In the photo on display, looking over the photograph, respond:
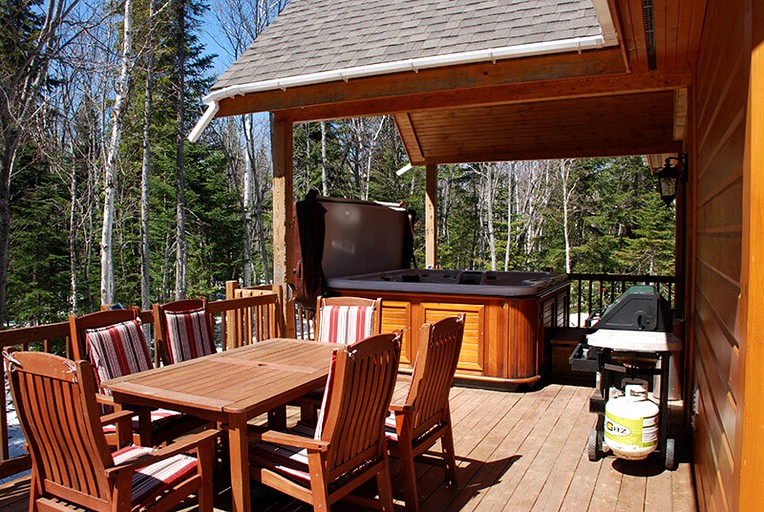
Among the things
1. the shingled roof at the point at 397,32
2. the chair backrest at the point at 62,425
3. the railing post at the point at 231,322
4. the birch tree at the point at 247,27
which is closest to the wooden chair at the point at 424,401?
the chair backrest at the point at 62,425

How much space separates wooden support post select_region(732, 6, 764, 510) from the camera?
4.23 feet

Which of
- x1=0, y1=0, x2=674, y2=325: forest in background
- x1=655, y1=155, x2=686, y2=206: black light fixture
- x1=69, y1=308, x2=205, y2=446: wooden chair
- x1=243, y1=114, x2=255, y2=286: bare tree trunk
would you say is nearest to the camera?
x1=69, y1=308, x2=205, y2=446: wooden chair

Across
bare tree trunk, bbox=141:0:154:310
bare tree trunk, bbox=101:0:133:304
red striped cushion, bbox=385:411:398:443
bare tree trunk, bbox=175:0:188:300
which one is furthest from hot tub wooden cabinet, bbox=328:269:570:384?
bare tree trunk, bbox=175:0:188:300

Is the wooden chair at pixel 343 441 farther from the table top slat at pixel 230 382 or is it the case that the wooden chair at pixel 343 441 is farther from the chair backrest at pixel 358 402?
the table top slat at pixel 230 382

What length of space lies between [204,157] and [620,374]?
47.8ft

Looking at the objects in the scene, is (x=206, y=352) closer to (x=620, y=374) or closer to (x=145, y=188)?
(x=620, y=374)

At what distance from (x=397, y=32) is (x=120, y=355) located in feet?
12.4

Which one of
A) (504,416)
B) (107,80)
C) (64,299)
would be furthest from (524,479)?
(64,299)

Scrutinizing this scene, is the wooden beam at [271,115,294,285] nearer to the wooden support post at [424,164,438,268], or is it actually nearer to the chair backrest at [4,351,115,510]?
the wooden support post at [424,164,438,268]

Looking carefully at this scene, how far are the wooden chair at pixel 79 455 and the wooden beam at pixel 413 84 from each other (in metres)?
3.32

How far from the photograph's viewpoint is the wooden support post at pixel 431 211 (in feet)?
27.1

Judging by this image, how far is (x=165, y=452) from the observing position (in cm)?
216

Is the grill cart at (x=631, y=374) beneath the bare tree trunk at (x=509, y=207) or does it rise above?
beneath

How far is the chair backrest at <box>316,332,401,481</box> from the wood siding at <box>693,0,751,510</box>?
127cm
